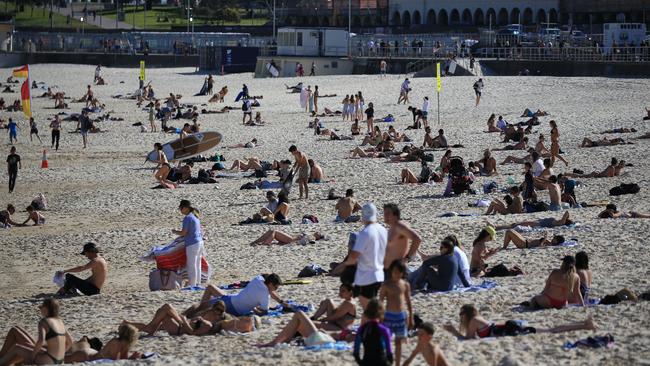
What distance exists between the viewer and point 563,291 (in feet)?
40.6

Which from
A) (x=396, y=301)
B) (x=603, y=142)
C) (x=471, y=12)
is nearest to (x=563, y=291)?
(x=396, y=301)

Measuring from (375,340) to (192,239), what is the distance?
19.8 ft

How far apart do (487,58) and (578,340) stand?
45891 millimetres

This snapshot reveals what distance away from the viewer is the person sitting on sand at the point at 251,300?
12805mm

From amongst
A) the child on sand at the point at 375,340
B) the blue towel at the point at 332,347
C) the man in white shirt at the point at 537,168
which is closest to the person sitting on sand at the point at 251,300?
the blue towel at the point at 332,347

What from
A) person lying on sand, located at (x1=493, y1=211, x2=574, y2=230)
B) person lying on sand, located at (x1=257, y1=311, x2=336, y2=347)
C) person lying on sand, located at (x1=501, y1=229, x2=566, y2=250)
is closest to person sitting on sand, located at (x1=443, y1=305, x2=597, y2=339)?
person lying on sand, located at (x1=257, y1=311, x2=336, y2=347)

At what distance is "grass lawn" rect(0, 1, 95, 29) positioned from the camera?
104 metres

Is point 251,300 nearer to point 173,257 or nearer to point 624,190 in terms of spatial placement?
point 173,257

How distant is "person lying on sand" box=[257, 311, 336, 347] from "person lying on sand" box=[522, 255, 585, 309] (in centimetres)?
239

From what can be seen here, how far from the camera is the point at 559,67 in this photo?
1986 inches

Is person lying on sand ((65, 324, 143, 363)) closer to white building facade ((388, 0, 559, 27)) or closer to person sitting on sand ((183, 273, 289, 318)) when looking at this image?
person sitting on sand ((183, 273, 289, 318))

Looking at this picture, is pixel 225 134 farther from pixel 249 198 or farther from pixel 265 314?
pixel 265 314

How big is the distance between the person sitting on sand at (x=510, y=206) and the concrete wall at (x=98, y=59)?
57699 millimetres

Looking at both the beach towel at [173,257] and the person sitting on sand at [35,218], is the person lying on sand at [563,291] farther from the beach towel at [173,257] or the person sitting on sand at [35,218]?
the person sitting on sand at [35,218]
